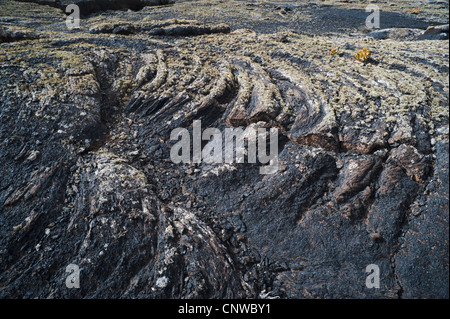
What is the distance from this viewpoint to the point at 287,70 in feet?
32.0

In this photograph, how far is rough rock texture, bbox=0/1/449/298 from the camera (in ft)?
18.3

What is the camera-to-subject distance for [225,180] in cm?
713

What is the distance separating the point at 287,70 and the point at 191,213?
6.63 m

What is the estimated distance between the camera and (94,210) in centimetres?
611

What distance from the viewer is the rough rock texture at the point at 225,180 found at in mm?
5574
